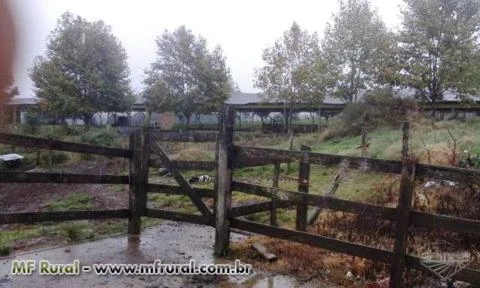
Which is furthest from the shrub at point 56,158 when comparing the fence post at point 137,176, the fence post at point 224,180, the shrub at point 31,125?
the fence post at point 224,180

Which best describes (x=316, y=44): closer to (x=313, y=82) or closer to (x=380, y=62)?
(x=313, y=82)

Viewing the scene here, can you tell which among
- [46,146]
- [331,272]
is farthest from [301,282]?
[46,146]

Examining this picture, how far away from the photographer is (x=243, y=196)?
10.9 metres

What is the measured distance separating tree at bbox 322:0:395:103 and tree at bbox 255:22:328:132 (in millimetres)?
1091

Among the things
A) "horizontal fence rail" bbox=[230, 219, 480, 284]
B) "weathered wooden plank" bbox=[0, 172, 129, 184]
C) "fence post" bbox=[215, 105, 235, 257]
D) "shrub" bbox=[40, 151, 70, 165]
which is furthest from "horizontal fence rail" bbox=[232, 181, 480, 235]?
"shrub" bbox=[40, 151, 70, 165]

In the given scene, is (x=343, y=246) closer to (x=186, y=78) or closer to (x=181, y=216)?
(x=181, y=216)

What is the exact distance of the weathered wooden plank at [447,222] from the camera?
3.94m

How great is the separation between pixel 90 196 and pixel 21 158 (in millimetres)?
9921

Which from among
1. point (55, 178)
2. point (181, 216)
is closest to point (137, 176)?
point (181, 216)

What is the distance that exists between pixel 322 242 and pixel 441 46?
24464 millimetres

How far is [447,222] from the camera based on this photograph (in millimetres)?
4031

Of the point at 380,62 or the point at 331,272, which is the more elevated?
the point at 380,62

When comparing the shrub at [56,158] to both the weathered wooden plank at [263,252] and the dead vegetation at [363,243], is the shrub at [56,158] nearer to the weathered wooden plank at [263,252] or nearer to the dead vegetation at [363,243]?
the dead vegetation at [363,243]

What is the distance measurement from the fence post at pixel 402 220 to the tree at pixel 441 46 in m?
23.5
